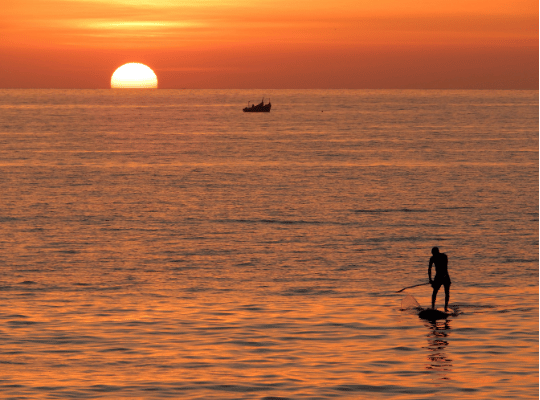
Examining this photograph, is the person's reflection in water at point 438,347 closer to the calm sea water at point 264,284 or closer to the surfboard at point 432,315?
the calm sea water at point 264,284

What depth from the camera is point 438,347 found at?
20188 mm

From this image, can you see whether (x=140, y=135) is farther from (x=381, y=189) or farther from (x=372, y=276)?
(x=372, y=276)

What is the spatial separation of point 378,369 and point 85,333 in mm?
7506

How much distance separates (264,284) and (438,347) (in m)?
9.50

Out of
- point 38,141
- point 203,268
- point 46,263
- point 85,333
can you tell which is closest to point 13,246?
point 46,263

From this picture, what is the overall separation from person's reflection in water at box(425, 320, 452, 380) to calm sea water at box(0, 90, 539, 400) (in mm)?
72

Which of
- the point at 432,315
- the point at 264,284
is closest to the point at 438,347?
the point at 432,315

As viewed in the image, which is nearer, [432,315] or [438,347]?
[438,347]

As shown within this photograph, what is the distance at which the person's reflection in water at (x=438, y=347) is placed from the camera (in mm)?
18484

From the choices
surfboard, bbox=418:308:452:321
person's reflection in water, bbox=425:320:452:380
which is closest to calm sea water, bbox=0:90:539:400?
person's reflection in water, bbox=425:320:452:380

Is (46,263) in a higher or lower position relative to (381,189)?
lower

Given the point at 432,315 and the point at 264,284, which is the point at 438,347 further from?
the point at 264,284

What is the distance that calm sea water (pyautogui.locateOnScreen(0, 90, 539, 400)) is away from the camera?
18.0 meters

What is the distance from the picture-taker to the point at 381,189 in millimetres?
61000
